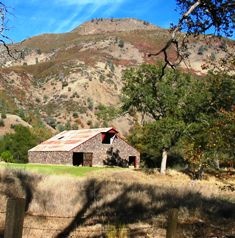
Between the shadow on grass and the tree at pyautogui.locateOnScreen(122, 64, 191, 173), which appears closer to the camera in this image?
the shadow on grass

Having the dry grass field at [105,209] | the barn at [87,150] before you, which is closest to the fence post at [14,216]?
the dry grass field at [105,209]

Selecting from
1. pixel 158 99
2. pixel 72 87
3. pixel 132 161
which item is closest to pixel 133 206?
pixel 158 99

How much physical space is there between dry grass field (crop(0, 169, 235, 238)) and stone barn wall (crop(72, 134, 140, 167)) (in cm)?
4359

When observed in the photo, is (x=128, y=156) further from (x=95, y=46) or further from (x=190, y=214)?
(x=95, y=46)

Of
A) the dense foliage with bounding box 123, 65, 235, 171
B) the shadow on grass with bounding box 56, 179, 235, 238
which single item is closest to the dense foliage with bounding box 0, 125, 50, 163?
the dense foliage with bounding box 123, 65, 235, 171

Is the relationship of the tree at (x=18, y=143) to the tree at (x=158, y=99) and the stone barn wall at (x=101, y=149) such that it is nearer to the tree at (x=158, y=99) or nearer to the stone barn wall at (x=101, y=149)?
the stone barn wall at (x=101, y=149)

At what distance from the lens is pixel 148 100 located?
53594mm

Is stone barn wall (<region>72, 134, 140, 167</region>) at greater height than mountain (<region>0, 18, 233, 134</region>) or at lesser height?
lesser

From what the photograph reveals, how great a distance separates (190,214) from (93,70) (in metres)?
114

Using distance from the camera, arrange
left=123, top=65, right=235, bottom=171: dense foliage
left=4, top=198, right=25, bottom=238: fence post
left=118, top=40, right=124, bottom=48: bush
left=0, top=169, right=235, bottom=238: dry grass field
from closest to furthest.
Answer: left=4, top=198, right=25, bottom=238: fence post
left=0, top=169, right=235, bottom=238: dry grass field
left=123, top=65, right=235, bottom=171: dense foliage
left=118, top=40, right=124, bottom=48: bush

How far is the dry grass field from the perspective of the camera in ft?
46.0

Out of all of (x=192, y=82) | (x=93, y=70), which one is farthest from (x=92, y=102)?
(x=192, y=82)

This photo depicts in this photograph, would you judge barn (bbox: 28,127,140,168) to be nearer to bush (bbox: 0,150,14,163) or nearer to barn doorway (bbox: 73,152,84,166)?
barn doorway (bbox: 73,152,84,166)

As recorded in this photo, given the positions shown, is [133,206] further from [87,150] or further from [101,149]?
[101,149]
